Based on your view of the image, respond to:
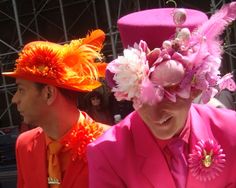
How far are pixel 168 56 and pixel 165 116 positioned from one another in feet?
0.58

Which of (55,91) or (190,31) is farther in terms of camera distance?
(55,91)

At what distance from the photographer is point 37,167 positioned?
2168mm

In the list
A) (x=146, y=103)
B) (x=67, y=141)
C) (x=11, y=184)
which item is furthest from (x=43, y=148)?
(x=11, y=184)

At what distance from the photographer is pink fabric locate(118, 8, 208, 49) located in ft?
5.17

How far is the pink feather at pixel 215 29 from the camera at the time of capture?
61.9 inches

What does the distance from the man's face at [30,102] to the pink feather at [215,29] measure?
0.87 meters

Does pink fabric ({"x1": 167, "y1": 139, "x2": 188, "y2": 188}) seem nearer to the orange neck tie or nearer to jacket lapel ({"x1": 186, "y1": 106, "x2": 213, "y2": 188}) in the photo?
jacket lapel ({"x1": 186, "y1": 106, "x2": 213, "y2": 188})

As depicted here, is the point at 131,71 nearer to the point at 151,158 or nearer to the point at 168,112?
the point at 168,112

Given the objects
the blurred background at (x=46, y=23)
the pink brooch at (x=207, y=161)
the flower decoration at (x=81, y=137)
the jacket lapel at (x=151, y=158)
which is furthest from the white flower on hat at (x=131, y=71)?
the blurred background at (x=46, y=23)

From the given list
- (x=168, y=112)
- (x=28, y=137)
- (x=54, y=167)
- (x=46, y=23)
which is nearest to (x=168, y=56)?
(x=168, y=112)

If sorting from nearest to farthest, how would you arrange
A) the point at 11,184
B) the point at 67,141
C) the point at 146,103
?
the point at 146,103 → the point at 67,141 → the point at 11,184

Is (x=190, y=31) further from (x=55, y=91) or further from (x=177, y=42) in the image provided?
(x=55, y=91)

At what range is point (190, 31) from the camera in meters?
1.59

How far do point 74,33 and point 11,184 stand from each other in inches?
117
